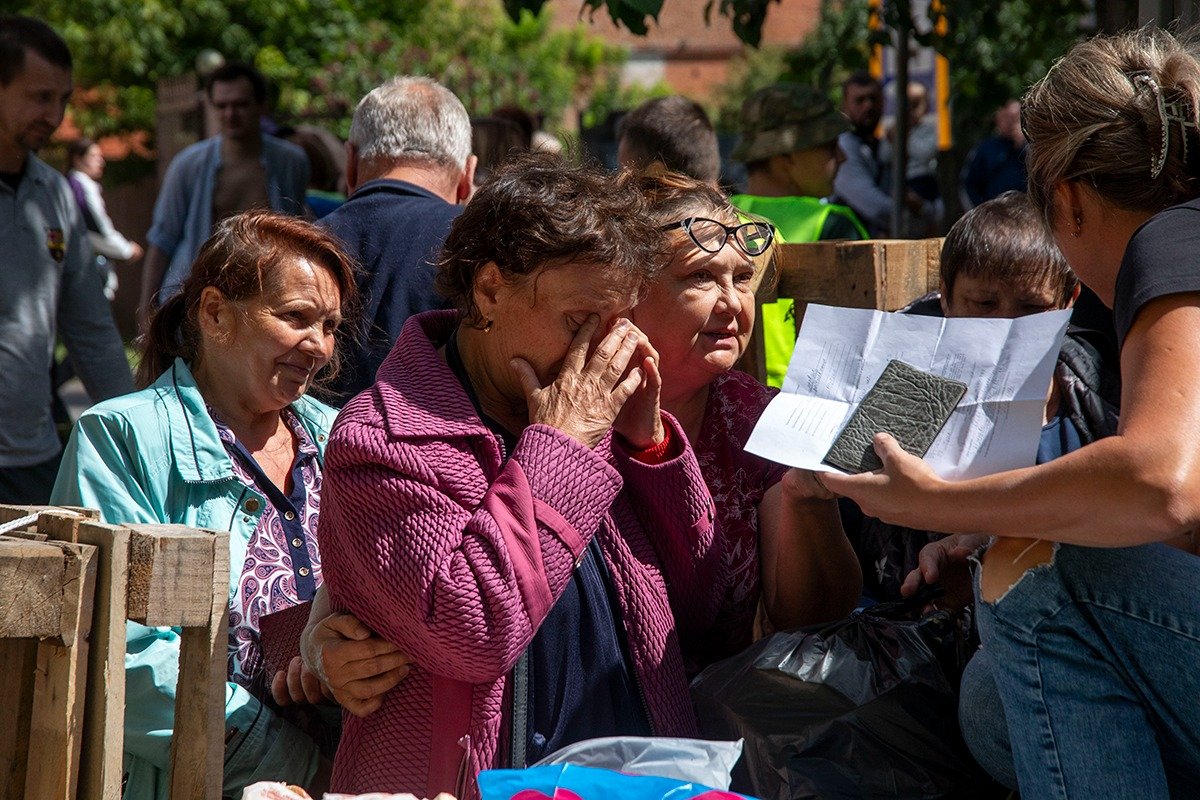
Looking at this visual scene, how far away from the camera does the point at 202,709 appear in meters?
1.83

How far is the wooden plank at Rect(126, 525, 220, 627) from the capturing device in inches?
68.9

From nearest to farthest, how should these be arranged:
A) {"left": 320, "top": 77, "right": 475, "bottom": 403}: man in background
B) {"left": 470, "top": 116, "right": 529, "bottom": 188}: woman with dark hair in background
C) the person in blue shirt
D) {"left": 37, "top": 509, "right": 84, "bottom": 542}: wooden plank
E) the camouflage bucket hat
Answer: {"left": 37, "top": 509, "right": 84, "bottom": 542}: wooden plank
{"left": 320, "top": 77, "right": 475, "bottom": 403}: man in background
the camouflage bucket hat
{"left": 470, "top": 116, "right": 529, "bottom": 188}: woman with dark hair in background
the person in blue shirt

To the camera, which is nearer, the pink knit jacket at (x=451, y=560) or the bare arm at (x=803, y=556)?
the pink knit jacket at (x=451, y=560)

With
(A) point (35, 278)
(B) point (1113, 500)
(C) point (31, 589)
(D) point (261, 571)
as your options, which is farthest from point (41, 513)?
(A) point (35, 278)

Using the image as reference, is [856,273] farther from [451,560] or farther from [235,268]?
[451,560]

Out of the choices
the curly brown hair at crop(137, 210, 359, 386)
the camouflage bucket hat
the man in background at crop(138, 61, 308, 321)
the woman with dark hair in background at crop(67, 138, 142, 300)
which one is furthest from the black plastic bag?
the woman with dark hair in background at crop(67, 138, 142, 300)

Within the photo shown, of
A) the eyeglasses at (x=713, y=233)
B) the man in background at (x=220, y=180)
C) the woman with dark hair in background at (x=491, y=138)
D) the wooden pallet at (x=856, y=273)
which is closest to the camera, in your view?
the eyeglasses at (x=713, y=233)

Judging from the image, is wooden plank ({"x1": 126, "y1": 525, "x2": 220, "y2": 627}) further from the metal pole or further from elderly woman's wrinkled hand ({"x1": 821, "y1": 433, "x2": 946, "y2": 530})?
the metal pole

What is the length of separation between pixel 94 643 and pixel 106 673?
0.15 feet

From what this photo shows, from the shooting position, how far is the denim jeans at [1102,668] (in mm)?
1876

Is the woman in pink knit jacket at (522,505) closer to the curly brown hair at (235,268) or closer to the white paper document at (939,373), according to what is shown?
the white paper document at (939,373)

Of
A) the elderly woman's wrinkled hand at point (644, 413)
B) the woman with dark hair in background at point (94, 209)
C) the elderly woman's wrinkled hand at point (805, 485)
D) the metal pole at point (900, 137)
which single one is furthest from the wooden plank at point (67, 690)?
the woman with dark hair in background at point (94, 209)

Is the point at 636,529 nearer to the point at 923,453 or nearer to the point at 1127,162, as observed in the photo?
the point at 923,453

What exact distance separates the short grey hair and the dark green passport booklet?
225 centimetres
